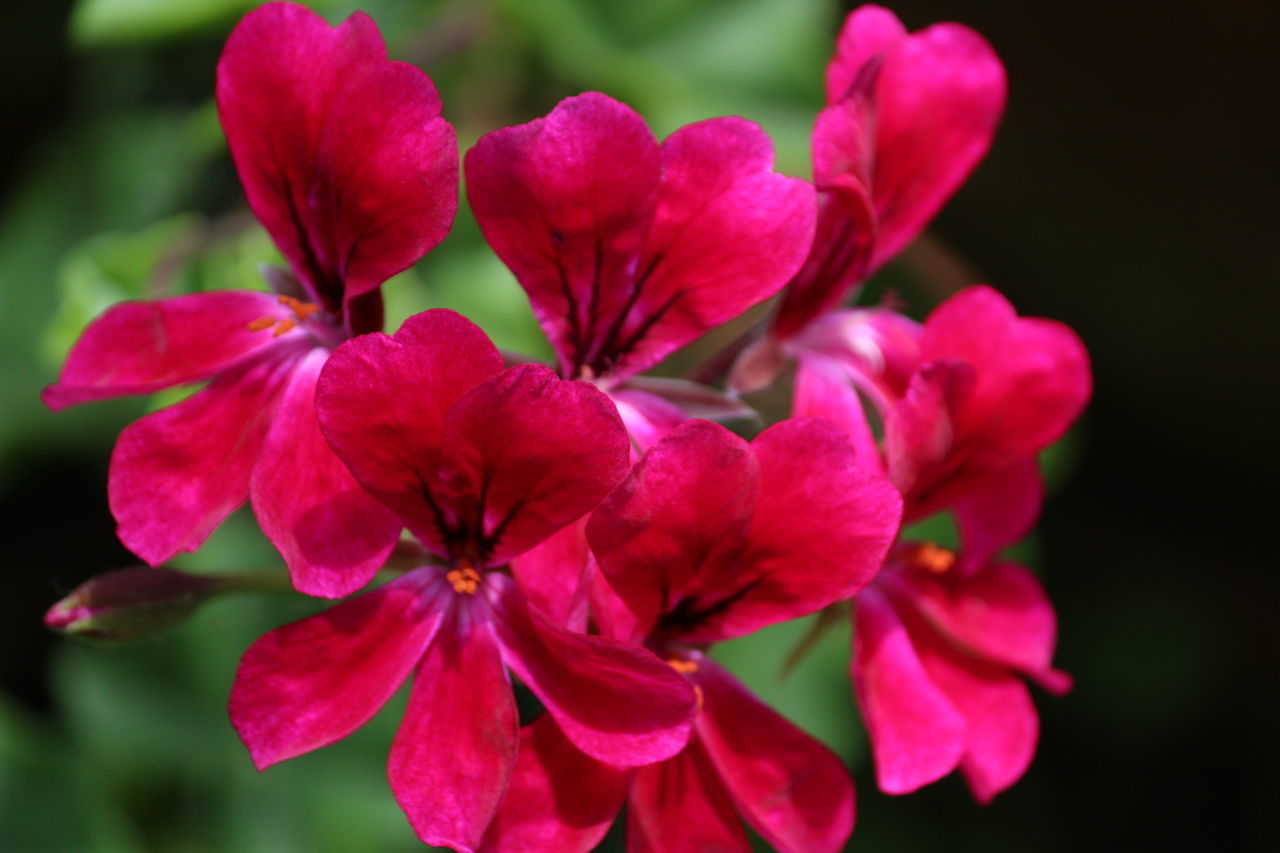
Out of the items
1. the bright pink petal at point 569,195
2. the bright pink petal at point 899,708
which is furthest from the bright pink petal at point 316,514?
the bright pink petal at point 899,708

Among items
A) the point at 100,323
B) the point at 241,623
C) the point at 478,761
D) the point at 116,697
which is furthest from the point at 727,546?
the point at 116,697

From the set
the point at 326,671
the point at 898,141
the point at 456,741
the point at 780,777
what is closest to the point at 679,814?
the point at 780,777

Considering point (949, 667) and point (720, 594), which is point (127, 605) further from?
point (949, 667)

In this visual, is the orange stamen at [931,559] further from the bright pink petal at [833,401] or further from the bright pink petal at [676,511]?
the bright pink petal at [676,511]

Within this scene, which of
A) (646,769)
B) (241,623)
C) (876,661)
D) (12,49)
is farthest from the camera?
(12,49)

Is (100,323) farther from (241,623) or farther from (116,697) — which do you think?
(116,697)

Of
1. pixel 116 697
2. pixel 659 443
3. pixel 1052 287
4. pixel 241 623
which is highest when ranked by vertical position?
pixel 659 443
